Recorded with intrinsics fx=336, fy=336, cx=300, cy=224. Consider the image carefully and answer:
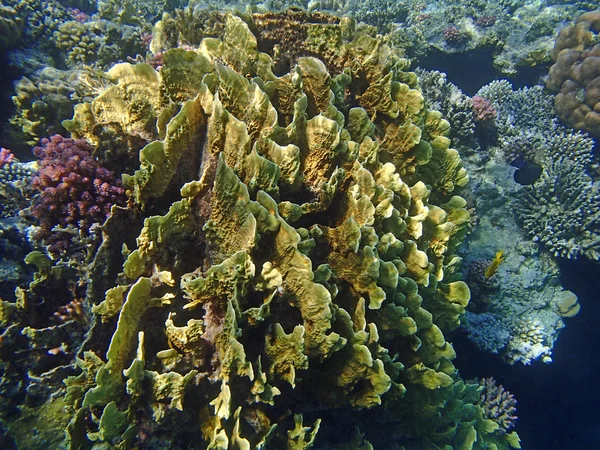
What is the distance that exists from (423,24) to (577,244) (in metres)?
6.96

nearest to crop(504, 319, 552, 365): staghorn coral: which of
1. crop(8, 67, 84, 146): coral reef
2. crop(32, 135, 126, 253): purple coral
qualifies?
crop(32, 135, 126, 253): purple coral

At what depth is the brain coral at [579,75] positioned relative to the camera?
741 cm

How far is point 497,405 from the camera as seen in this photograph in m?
5.19

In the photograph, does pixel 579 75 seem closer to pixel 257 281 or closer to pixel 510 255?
pixel 510 255

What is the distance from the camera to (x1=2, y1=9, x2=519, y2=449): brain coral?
81.6 inches

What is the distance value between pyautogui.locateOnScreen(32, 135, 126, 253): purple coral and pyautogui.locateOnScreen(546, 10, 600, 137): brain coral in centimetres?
939

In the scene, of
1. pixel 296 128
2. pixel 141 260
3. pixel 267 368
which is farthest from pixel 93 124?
pixel 267 368

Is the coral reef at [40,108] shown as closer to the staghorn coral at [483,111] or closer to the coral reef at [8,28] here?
the coral reef at [8,28]

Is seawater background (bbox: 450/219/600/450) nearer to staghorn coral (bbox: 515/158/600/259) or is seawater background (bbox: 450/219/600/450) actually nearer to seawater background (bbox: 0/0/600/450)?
seawater background (bbox: 0/0/600/450)

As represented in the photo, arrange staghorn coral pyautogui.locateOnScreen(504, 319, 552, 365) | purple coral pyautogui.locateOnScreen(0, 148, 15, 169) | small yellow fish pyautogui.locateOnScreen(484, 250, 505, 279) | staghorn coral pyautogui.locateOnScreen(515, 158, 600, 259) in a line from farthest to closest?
staghorn coral pyautogui.locateOnScreen(515, 158, 600, 259), staghorn coral pyautogui.locateOnScreen(504, 319, 552, 365), small yellow fish pyautogui.locateOnScreen(484, 250, 505, 279), purple coral pyautogui.locateOnScreen(0, 148, 15, 169)

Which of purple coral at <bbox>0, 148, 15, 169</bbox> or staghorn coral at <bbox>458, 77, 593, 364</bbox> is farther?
staghorn coral at <bbox>458, 77, 593, 364</bbox>

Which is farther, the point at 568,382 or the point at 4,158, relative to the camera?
the point at 568,382

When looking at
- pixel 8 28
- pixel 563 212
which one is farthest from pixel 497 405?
pixel 8 28

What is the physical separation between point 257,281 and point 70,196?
1830 millimetres
